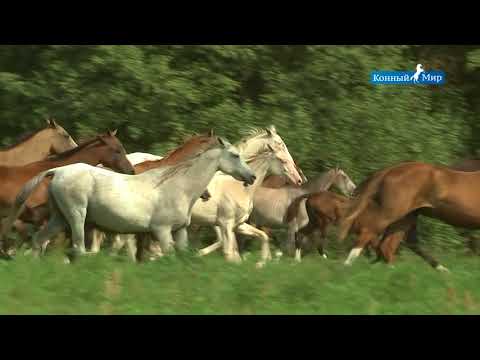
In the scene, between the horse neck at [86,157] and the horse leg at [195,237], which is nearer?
the horse neck at [86,157]

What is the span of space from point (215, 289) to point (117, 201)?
2429 mm

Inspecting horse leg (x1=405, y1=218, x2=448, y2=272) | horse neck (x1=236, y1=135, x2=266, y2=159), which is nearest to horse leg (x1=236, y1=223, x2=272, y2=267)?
horse neck (x1=236, y1=135, x2=266, y2=159)

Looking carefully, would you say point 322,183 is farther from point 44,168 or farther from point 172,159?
point 44,168

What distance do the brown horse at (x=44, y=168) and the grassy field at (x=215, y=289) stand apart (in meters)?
2.10

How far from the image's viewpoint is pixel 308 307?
418 inches

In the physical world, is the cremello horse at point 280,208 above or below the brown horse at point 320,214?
below

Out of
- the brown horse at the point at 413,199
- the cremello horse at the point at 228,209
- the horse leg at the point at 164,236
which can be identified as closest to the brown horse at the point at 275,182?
the cremello horse at the point at 228,209

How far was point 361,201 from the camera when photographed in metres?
14.2

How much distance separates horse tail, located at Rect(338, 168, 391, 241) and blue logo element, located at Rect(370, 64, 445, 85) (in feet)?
20.3

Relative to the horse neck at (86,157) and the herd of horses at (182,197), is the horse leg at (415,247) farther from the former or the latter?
the horse neck at (86,157)

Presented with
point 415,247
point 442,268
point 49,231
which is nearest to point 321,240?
point 415,247

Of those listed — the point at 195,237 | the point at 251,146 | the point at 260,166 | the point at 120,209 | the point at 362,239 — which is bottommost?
the point at 195,237

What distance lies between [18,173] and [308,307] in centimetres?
481

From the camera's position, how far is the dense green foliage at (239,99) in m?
19.5
